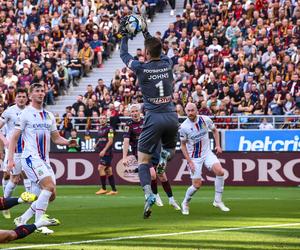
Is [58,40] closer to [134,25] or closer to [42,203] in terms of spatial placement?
[134,25]

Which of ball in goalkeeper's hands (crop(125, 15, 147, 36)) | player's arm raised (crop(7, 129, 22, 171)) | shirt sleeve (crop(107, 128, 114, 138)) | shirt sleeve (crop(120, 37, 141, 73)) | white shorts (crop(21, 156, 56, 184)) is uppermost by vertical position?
ball in goalkeeper's hands (crop(125, 15, 147, 36))

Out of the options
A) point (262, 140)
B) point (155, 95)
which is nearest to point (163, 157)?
point (155, 95)

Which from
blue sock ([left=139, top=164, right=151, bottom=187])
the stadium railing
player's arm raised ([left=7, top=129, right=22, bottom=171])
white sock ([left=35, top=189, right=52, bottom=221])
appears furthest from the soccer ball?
the stadium railing

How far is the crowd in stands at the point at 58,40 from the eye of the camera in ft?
132

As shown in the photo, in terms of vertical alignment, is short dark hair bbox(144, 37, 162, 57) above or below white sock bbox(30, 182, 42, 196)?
above

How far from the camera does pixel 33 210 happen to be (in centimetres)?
1493

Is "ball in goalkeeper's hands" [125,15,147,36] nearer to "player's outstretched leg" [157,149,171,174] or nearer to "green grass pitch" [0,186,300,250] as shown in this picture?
"player's outstretched leg" [157,149,171,174]

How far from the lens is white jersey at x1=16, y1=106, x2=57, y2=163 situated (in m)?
14.9

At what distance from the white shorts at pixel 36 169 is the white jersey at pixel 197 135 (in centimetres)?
522

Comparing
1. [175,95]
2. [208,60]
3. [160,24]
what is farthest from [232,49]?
[160,24]

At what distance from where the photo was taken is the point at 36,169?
1480 cm

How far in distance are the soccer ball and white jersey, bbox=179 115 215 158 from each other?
15.2ft

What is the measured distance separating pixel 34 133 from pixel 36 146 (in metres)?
0.20

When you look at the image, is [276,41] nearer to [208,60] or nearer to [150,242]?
[208,60]
